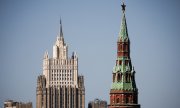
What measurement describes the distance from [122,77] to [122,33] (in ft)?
11.9

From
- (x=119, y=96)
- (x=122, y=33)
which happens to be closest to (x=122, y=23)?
(x=122, y=33)

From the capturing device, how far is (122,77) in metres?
80.8

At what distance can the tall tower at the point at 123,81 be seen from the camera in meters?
80.6

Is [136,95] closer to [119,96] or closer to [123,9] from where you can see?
[119,96]

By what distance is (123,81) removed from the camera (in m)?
80.8

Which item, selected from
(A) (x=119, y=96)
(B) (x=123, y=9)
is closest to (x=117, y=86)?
(A) (x=119, y=96)

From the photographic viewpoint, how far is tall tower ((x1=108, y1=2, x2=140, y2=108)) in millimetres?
80562

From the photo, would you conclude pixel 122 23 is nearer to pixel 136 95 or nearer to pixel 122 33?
pixel 122 33

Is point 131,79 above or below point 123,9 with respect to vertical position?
below

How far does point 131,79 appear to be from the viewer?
80625mm

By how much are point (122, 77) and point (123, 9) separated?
5708 millimetres

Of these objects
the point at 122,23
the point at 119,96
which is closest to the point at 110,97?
the point at 119,96

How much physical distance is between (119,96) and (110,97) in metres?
0.81

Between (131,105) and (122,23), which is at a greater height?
(122,23)
